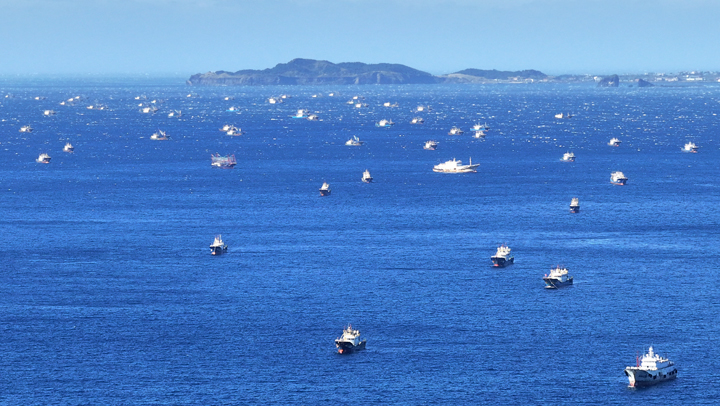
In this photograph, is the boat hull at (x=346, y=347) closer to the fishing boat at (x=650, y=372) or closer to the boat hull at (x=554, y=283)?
the fishing boat at (x=650, y=372)

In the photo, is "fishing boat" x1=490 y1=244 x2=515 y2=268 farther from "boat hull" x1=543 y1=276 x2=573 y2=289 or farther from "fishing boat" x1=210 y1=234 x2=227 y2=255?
"fishing boat" x1=210 y1=234 x2=227 y2=255

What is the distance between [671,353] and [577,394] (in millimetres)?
16830

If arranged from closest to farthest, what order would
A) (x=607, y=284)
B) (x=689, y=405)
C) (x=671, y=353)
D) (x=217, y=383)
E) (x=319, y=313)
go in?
(x=689, y=405) < (x=217, y=383) < (x=671, y=353) < (x=319, y=313) < (x=607, y=284)

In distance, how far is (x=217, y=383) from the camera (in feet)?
354

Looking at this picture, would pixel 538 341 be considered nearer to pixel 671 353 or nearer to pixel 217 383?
pixel 671 353

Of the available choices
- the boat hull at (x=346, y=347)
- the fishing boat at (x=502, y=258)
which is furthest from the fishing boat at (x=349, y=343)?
the fishing boat at (x=502, y=258)

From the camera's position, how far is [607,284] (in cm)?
14538

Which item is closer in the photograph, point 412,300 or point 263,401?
point 263,401

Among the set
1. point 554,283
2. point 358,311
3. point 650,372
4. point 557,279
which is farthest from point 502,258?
point 650,372

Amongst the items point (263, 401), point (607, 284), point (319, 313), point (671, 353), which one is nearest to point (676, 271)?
point (607, 284)

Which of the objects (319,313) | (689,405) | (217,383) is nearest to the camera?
(689,405)

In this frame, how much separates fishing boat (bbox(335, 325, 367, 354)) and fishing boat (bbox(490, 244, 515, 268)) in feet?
141

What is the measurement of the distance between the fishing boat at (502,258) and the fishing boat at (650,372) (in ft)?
161

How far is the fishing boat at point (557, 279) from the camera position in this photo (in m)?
143
